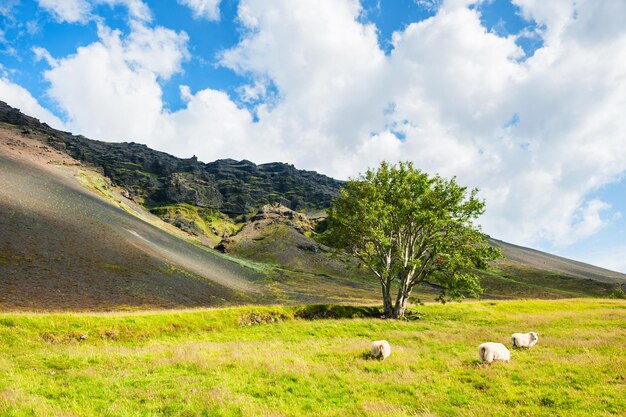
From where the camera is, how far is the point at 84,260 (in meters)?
69.9

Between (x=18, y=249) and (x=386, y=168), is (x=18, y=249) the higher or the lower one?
the lower one

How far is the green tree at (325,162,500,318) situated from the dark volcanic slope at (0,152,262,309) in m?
37.3

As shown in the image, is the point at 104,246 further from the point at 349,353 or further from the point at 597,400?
the point at 597,400

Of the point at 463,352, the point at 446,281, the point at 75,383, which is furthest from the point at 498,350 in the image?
the point at 446,281

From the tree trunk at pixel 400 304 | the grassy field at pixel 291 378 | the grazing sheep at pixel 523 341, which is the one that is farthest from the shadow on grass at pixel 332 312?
the grazing sheep at pixel 523 341

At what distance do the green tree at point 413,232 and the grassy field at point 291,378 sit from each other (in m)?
14.9

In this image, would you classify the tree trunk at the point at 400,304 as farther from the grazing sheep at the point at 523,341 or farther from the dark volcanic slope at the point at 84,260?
the dark volcanic slope at the point at 84,260

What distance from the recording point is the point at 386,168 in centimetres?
4728

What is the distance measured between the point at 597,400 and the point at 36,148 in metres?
252

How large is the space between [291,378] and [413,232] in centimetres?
3330

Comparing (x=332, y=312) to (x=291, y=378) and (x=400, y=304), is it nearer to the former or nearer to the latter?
(x=400, y=304)

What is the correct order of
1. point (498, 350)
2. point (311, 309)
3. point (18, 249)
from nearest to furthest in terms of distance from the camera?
point (498, 350)
point (311, 309)
point (18, 249)

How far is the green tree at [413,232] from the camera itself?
42938mm

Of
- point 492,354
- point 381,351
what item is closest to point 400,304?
point 381,351
